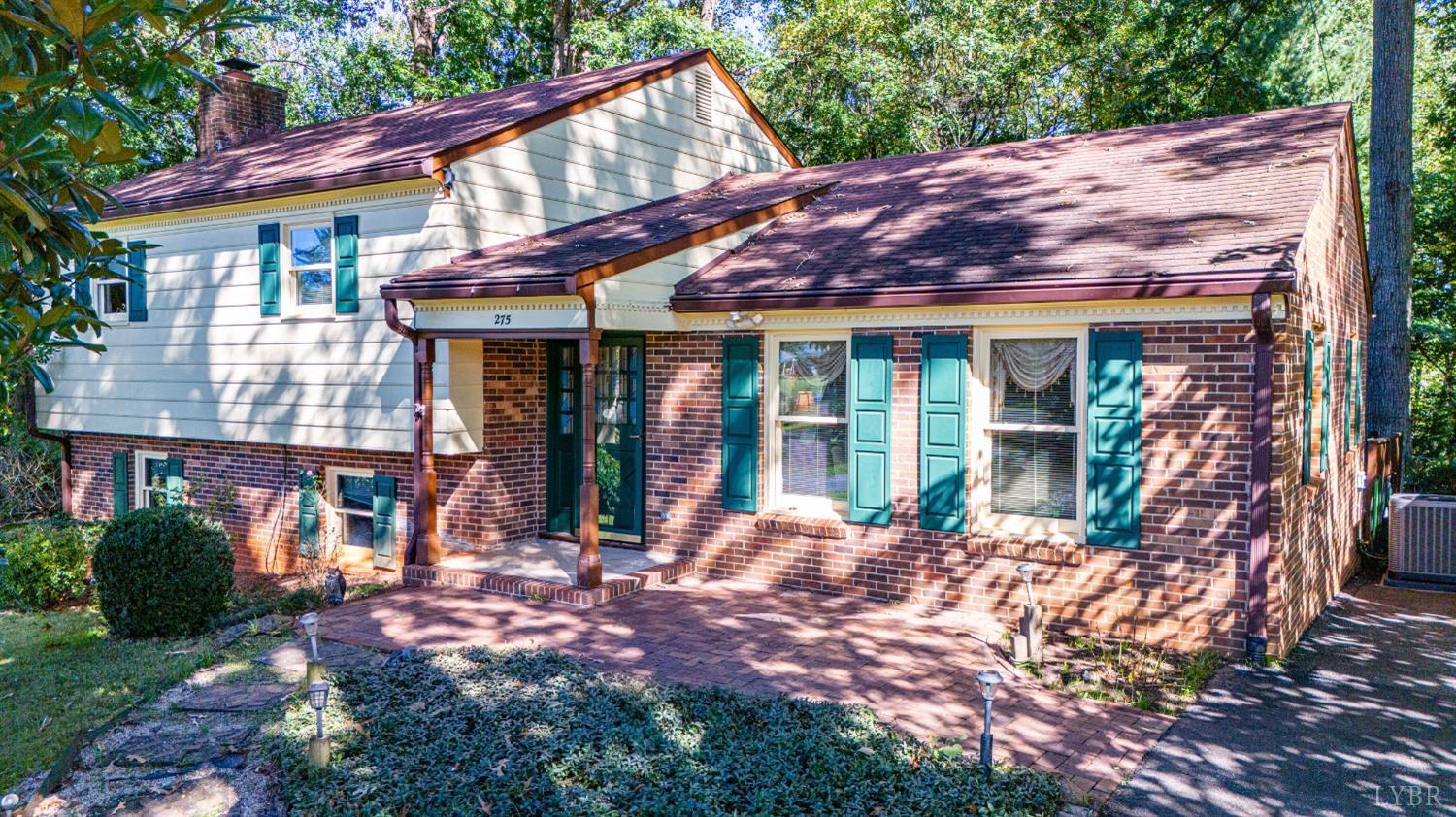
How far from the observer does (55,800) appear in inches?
208

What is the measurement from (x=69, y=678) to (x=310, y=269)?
17.4ft

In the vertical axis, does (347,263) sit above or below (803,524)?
above

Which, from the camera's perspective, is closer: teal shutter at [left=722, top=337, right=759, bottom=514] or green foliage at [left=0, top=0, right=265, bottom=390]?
green foliage at [left=0, top=0, right=265, bottom=390]

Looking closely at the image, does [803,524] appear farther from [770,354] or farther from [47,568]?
[47,568]

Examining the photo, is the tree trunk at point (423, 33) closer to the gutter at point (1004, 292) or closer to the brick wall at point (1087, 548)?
the brick wall at point (1087, 548)

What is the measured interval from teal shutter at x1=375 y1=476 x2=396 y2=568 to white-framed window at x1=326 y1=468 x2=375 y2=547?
1.15 ft

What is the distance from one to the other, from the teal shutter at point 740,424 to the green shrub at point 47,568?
7.59 meters

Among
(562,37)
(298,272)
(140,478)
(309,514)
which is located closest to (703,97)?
(298,272)

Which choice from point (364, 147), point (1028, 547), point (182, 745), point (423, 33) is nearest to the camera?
point (182, 745)

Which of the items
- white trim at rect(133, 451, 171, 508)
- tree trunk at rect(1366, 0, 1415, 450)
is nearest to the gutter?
tree trunk at rect(1366, 0, 1415, 450)

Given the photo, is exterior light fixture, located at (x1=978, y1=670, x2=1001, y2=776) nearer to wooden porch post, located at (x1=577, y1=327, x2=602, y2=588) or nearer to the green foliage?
the green foliage

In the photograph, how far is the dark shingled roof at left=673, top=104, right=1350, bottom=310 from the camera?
770 cm

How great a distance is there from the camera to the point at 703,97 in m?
14.0

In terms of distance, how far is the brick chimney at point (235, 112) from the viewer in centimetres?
1586
